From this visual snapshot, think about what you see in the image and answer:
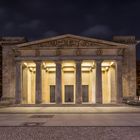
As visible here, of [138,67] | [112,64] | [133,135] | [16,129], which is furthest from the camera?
[138,67]

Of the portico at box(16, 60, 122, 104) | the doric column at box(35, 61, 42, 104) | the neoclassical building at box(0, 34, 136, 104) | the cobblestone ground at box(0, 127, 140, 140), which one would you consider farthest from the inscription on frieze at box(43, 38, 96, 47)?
the cobblestone ground at box(0, 127, 140, 140)

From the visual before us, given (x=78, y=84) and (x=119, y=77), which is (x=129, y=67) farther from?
(x=78, y=84)

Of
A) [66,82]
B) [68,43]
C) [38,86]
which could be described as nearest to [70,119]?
[38,86]

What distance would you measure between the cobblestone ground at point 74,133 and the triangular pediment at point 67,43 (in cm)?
4460

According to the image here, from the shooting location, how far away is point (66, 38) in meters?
66.2

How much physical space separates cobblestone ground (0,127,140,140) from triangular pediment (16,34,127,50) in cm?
4460

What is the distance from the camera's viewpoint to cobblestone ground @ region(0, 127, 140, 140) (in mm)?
17644

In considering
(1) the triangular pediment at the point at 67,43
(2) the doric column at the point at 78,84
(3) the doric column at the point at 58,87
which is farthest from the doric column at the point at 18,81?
(2) the doric column at the point at 78,84

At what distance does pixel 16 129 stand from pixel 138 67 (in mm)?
85601

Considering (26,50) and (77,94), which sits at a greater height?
(26,50)

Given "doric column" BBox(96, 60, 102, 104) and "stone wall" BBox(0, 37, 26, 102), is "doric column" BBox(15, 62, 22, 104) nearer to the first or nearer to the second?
"stone wall" BBox(0, 37, 26, 102)

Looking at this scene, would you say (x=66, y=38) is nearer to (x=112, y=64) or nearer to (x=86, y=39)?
(x=86, y=39)

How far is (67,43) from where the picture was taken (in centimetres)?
6606

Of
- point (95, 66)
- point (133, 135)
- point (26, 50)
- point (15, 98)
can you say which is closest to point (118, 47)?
point (95, 66)
